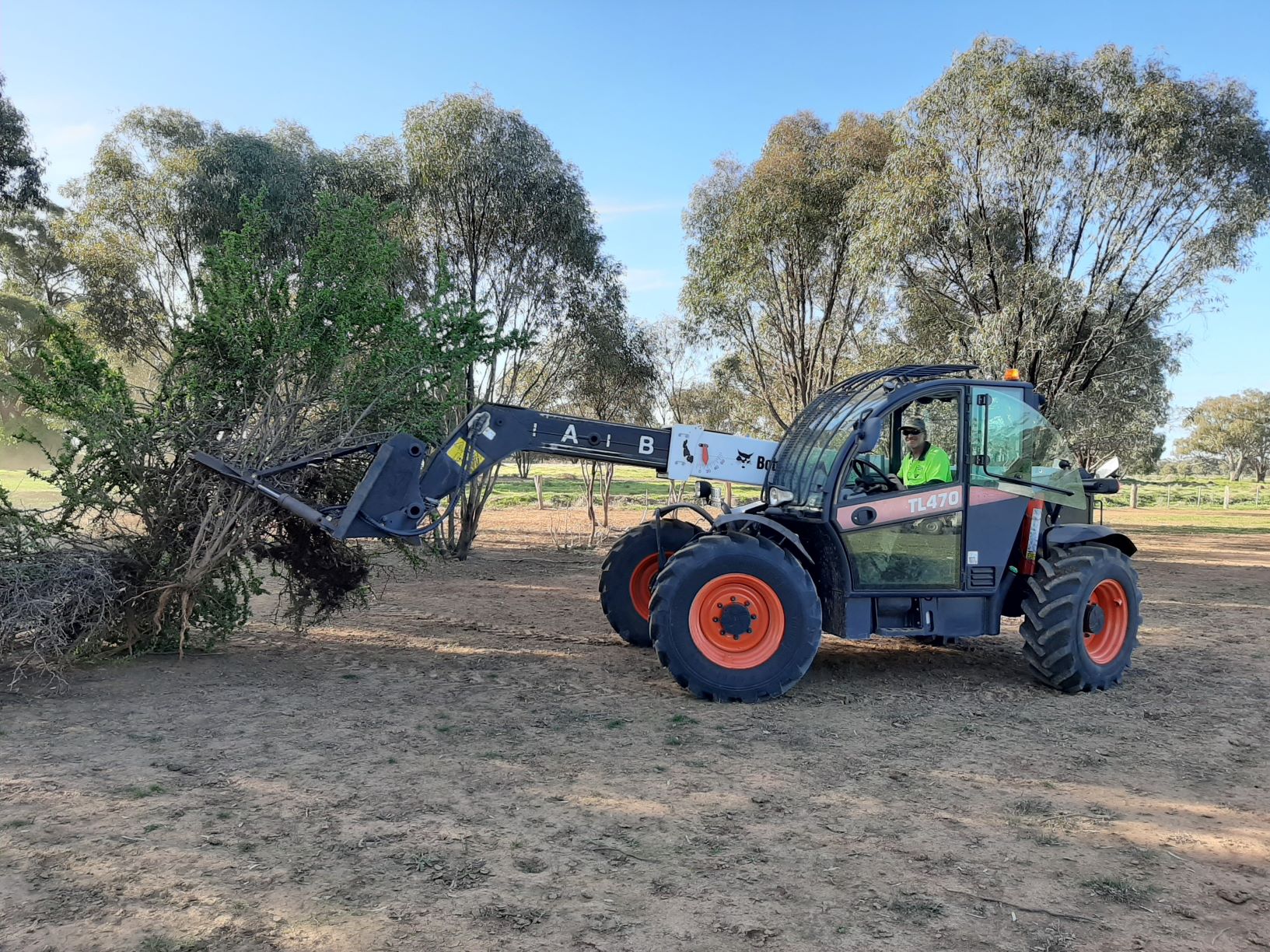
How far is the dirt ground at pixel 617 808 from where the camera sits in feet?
10.8

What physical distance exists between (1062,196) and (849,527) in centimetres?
1312

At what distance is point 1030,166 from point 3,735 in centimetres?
1725

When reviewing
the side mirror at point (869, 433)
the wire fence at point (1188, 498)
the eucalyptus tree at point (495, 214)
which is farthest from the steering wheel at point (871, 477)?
the wire fence at point (1188, 498)

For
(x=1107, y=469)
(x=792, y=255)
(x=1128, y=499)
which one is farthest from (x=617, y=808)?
(x=1128, y=499)

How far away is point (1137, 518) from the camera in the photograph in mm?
32219

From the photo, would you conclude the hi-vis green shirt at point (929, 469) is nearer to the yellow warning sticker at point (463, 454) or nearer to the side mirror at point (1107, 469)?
the side mirror at point (1107, 469)

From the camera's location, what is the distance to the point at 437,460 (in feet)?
21.9

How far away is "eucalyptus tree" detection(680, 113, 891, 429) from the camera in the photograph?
755 inches

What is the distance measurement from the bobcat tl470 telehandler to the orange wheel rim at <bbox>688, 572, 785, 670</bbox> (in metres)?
0.01

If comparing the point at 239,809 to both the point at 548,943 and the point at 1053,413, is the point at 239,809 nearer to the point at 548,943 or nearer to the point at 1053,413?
the point at 548,943

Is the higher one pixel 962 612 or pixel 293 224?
pixel 293 224

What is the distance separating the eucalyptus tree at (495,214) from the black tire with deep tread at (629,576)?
23.0ft

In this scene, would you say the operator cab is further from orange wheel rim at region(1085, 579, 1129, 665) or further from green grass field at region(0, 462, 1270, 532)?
green grass field at region(0, 462, 1270, 532)

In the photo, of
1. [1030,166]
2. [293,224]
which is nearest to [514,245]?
[293,224]
